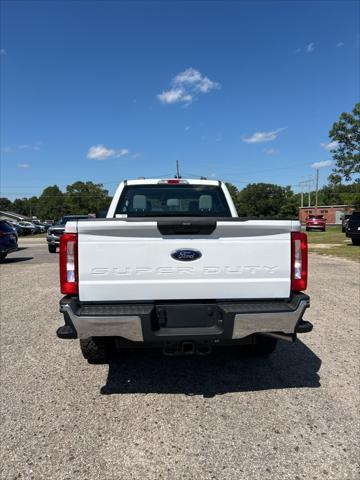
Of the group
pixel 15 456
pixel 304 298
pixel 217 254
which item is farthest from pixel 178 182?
pixel 15 456

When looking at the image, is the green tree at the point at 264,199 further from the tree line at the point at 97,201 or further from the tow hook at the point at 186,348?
the tow hook at the point at 186,348

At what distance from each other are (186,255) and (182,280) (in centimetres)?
20

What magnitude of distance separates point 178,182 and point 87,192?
98.4 meters

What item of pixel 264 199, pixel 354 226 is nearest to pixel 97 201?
pixel 264 199

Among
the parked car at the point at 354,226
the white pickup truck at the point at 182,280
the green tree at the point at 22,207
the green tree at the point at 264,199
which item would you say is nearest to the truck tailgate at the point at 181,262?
the white pickup truck at the point at 182,280

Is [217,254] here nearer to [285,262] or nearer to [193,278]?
[193,278]

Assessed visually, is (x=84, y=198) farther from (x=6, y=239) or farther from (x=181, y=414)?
(x=181, y=414)

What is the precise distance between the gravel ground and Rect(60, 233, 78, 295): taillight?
1080mm

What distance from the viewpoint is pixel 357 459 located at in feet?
8.37

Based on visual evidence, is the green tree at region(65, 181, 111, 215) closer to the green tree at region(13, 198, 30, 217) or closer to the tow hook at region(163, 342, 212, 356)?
the green tree at region(13, 198, 30, 217)

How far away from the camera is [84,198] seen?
99000 millimetres

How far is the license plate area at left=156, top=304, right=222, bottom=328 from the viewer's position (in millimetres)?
3008

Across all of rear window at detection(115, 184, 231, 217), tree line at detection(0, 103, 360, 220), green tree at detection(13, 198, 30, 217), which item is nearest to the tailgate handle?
rear window at detection(115, 184, 231, 217)

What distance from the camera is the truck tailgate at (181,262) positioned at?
9.68ft
